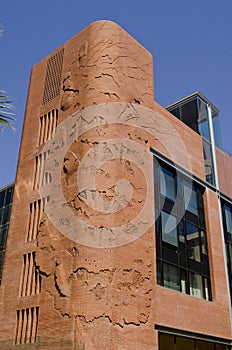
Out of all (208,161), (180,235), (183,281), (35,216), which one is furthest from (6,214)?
(183,281)

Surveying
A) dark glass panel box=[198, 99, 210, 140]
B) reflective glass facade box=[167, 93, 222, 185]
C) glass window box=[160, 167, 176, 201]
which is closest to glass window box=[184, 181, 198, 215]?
glass window box=[160, 167, 176, 201]

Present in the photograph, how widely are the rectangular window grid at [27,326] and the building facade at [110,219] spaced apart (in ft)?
0.17

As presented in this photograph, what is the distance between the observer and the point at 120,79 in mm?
21344

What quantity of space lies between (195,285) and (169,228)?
3.55 metres

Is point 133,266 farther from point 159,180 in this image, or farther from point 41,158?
point 41,158

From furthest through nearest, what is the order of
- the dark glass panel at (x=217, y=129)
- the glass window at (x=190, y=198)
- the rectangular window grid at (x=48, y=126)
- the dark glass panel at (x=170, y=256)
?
the dark glass panel at (x=217, y=129) → the glass window at (x=190, y=198) → the rectangular window grid at (x=48, y=126) → the dark glass panel at (x=170, y=256)

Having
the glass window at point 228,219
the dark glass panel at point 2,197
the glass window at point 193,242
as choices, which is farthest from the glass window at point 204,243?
the dark glass panel at point 2,197

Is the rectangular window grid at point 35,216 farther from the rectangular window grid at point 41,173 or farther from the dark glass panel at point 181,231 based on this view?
the dark glass panel at point 181,231

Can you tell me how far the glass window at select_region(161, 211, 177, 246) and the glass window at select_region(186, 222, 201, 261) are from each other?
52.9 inches

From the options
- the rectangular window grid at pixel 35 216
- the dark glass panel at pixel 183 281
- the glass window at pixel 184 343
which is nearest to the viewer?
the glass window at pixel 184 343

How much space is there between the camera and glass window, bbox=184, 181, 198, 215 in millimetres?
23359

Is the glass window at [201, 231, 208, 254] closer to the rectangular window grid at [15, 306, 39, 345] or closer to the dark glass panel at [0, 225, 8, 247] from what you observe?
the rectangular window grid at [15, 306, 39, 345]

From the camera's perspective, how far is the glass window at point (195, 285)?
21094 millimetres

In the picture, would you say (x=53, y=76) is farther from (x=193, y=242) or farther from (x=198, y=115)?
(x=193, y=242)
